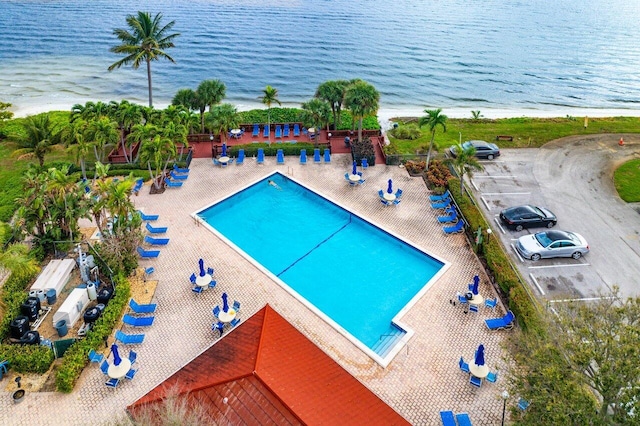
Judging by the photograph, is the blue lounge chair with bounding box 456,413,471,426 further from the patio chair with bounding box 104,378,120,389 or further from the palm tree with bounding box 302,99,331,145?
the palm tree with bounding box 302,99,331,145

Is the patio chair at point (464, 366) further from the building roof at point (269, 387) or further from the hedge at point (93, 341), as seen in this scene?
the hedge at point (93, 341)

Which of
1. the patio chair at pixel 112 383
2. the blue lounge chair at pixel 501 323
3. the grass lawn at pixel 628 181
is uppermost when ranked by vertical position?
the grass lawn at pixel 628 181

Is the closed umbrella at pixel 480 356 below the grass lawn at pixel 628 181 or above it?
below

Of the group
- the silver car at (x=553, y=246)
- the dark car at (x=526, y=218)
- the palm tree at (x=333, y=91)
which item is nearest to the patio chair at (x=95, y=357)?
the silver car at (x=553, y=246)

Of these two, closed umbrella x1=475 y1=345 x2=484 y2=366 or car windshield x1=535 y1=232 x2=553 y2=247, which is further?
car windshield x1=535 y1=232 x2=553 y2=247

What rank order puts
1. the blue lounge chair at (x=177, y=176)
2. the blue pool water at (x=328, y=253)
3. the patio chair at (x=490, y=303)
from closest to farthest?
the patio chair at (x=490, y=303) < the blue pool water at (x=328, y=253) < the blue lounge chair at (x=177, y=176)

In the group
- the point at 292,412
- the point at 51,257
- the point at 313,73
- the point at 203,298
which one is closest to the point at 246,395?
the point at 292,412

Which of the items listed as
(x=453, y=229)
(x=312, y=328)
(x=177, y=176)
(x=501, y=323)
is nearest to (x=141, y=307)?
(x=312, y=328)

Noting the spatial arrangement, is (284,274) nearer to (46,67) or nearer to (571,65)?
(46,67)

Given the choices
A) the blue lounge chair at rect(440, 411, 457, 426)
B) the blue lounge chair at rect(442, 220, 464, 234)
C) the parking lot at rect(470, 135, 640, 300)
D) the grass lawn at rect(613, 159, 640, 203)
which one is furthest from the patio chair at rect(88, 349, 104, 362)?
the grass lawn at rect(613, 159, 640, 203)
